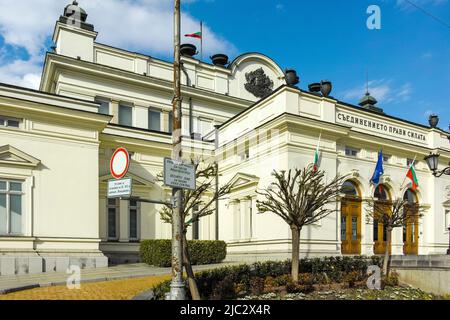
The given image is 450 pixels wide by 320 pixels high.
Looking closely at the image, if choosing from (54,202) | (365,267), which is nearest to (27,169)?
(54,202)

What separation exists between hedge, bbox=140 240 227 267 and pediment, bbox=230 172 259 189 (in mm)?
3415

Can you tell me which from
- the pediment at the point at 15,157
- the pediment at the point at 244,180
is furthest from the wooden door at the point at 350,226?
the pediment at the point at 15,157

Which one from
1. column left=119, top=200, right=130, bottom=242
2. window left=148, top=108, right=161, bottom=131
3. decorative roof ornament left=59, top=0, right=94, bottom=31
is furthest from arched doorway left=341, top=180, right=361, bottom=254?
decorative roof ornament left=59, top=0, right=94, bottom=31

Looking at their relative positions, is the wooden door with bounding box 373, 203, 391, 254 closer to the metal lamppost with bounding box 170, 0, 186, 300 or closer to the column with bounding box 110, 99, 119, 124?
the column with bounding box 110, 99, 119, 124

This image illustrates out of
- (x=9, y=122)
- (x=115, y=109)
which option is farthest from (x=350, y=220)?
(x=9, y=122)

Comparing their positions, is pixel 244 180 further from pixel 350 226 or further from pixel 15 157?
pixel 15 157

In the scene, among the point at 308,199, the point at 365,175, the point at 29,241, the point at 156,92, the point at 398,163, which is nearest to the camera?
the point at 308,199

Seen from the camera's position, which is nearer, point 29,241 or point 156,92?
point 29,241

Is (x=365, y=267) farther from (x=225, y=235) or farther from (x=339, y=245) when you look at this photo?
(x=225, y=235)

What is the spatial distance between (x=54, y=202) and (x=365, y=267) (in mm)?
13543

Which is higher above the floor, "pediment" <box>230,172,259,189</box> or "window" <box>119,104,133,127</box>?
"window" <box>119,104,133,127</box>

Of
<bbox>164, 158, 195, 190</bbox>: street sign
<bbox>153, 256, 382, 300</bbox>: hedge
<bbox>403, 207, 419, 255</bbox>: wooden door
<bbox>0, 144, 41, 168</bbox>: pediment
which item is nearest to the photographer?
<bbox>164, 158, 195, 190</bbox>: street sign

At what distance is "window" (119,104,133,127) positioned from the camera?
27.8 metres

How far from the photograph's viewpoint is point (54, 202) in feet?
62.3
